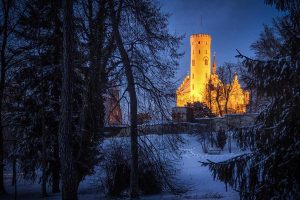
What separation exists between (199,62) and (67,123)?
7692 cm

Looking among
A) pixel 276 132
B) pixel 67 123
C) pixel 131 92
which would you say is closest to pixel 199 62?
pixel 131 92

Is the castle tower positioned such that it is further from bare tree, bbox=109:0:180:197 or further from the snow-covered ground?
bare tree, bbox=109:0:180:197

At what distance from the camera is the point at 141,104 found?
14.3 meters

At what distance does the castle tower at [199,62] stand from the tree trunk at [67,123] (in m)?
69.6

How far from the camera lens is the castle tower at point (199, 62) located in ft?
272

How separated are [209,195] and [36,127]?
8508 millimetres

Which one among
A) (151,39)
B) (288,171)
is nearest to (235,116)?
(151,39)

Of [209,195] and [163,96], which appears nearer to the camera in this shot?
[163,96]

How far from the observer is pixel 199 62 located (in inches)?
3410

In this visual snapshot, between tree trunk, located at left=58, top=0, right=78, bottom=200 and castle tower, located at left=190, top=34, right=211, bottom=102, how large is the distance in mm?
69556

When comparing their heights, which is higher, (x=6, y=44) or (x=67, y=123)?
(x=6, y=44)

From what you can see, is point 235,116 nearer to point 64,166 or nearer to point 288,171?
point 64,166

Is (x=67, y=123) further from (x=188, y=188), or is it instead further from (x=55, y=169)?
(x=188, y=188)

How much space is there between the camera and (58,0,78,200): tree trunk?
11172 mm
